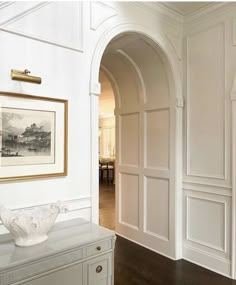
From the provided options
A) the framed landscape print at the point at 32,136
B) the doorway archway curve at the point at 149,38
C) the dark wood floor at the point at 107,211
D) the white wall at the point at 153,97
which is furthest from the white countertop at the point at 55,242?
the dark wood floor at the point at 107,211

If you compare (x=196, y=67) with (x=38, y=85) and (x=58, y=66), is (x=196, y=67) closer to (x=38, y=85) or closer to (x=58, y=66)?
(x=58, y=66)

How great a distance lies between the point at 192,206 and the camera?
3146 millimetres

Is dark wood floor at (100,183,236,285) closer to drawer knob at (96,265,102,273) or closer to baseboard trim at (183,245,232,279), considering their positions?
baseboard trim at (183,245,232,279)

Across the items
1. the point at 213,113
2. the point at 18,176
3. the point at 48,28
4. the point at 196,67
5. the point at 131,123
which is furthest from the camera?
the point at 131,123

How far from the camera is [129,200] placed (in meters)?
3.88

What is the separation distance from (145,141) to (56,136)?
1761mm

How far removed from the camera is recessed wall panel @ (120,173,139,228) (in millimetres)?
3758

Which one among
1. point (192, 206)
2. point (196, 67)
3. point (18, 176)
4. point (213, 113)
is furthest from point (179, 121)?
point (18, 176)

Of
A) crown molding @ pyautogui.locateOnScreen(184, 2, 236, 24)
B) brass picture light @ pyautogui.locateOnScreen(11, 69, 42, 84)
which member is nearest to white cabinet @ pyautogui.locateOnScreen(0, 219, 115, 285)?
brass picture light @ pyautogui.locateOnScreen(11, 69, 42, 84)

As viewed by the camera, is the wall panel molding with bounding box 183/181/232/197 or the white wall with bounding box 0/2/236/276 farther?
the wall panel molding with bounding box 183/181/232/197

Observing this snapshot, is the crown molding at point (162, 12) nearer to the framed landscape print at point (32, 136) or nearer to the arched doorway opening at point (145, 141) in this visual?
the arched doorway opening at point (145, 141)

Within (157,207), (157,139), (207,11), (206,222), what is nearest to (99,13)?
(207,11)

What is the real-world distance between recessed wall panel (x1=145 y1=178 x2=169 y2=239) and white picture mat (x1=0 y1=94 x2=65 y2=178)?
1.67 m

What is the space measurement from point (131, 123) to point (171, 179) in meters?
→ 1.13
